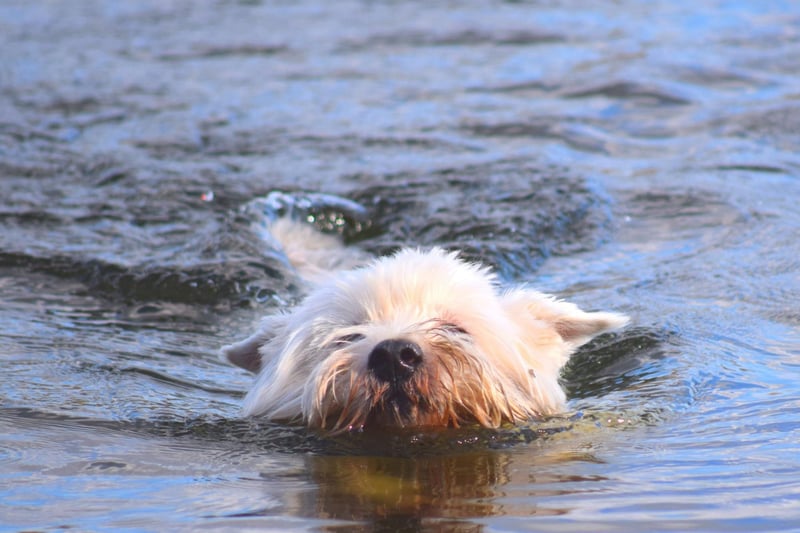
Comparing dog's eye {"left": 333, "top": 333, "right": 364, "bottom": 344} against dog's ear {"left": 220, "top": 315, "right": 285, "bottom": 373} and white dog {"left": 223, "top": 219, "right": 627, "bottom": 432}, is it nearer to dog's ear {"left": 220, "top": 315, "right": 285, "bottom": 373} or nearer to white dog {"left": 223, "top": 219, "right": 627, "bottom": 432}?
white dog {"left": 223, "top": 219, "right": 627, "bottom": 432}

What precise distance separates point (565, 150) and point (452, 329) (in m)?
5.98

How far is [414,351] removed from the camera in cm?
418

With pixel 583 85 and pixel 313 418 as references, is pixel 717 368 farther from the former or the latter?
pixel 583 85

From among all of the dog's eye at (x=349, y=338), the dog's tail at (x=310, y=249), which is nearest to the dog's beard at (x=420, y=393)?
the dog's eye at (x=349, y=338)

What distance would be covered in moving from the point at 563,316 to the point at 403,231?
10.6ft

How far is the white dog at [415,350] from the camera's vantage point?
4238mm

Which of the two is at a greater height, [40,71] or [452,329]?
[40,71]

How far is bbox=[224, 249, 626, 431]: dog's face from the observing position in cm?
423

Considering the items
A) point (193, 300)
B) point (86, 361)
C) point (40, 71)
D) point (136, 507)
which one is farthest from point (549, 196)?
point (40, 71)

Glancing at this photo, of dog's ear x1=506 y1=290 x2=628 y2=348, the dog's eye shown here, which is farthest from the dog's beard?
dog's ear x1=506 y1=290 x2=628 y2=348

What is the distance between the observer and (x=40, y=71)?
13.6 m

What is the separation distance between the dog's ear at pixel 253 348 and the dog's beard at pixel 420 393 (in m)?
0.84

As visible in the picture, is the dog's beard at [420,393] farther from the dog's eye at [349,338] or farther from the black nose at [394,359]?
the dog's eye at [349,338]

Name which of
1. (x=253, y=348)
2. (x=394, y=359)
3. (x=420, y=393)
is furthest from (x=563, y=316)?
(x=253, y=348)
